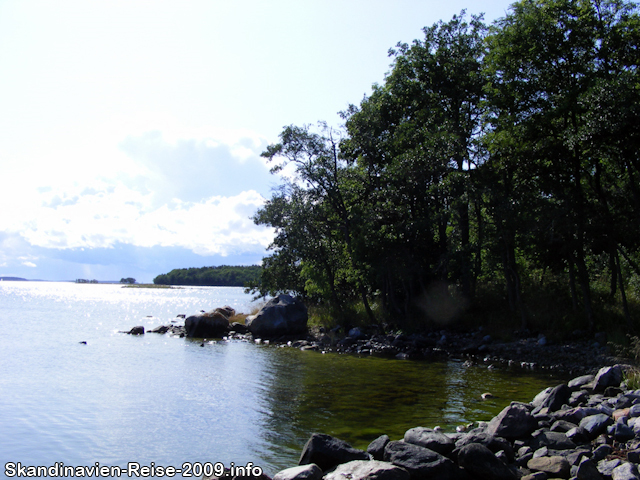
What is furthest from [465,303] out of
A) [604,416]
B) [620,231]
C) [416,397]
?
[604,416]

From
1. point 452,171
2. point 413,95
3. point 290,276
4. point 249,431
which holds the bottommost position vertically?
point 249,431

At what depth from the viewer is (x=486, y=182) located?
81.9 ft

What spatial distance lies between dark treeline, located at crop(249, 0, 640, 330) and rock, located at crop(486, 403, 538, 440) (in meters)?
12.2

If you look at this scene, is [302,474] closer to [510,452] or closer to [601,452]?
[510,452]

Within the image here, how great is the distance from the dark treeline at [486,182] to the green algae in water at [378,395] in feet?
24.1

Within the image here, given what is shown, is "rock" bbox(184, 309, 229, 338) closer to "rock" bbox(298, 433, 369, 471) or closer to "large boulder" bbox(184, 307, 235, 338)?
→ "large boulder" bbox(184, 307, 235, 338)

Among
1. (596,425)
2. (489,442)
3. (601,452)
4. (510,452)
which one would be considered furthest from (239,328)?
(601,452)

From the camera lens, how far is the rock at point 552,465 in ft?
26.3

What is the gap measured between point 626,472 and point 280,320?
26.2m

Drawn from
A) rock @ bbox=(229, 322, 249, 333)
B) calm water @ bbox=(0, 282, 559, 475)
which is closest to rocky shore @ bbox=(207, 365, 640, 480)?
calm water @ bbox=(0, 282, 559, 475)

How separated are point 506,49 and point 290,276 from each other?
22638 millimetres

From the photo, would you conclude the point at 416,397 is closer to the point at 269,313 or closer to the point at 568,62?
the point at 568,62

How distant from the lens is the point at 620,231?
20.3 metres

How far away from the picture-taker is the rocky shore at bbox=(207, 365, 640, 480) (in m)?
7.92
